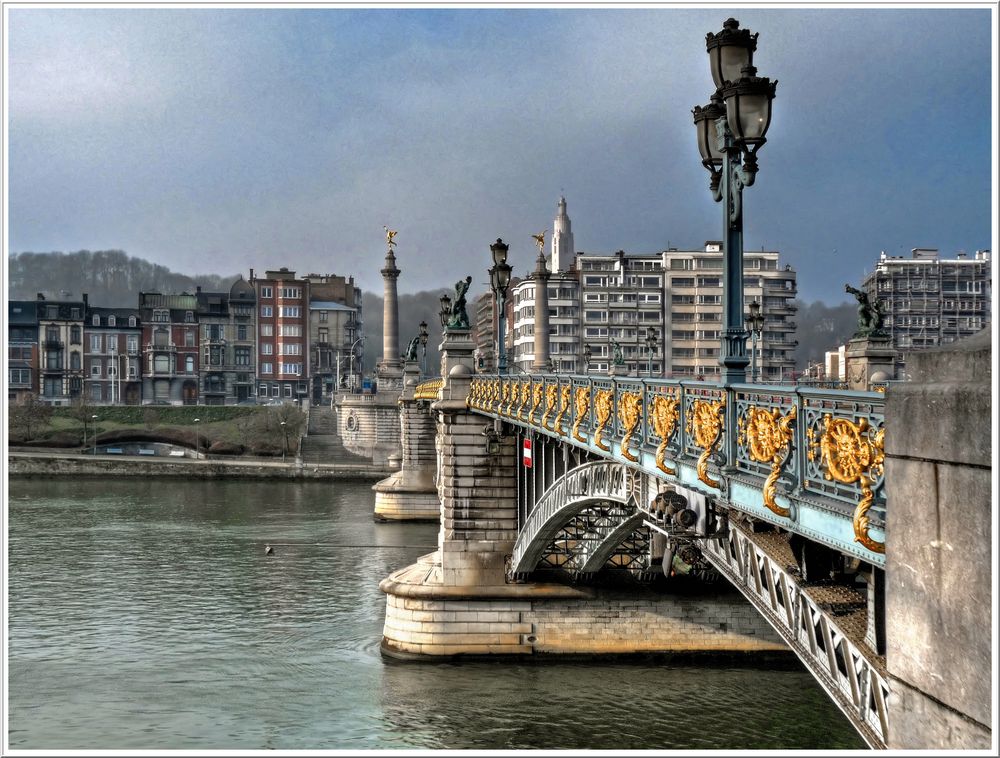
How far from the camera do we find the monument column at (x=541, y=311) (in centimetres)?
4412

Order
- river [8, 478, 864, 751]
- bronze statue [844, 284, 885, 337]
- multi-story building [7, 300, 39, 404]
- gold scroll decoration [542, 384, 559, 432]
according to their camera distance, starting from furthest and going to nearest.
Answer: multi-story building [7, 300, 39, 404] → bronze statue [844, 284, 885, 337] → river [8, 478, 864, 751] → gold scroll decoration [542, 384, 559, 432]

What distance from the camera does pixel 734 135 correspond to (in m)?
10.5

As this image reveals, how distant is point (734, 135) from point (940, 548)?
17.0 ft

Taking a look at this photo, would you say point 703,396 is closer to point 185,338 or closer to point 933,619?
point 933,619

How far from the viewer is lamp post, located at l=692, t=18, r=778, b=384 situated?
10.4m

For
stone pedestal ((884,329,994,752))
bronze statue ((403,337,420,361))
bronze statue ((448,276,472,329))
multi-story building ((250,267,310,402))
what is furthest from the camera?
multi-story building ((250,267,310,402))

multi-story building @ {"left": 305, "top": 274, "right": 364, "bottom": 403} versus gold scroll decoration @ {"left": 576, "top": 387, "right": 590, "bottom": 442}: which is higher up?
multi-story building @ {"left": 305, "top": 274, "right": 364, "bottom": 403}

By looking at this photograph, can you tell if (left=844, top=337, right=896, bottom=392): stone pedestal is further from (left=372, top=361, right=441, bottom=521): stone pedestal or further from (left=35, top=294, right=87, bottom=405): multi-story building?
(left=35, top=294, right=87, bottom=405): multi-story building

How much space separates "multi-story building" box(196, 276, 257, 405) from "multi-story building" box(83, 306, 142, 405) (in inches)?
292

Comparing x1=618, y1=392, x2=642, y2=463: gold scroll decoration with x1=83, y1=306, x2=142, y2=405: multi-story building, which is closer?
x1=618, y1=392, x2=642, y2=463: gold scroll decoration

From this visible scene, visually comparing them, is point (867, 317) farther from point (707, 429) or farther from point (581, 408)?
point (707, 429)

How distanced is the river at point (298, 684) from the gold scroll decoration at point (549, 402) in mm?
6512

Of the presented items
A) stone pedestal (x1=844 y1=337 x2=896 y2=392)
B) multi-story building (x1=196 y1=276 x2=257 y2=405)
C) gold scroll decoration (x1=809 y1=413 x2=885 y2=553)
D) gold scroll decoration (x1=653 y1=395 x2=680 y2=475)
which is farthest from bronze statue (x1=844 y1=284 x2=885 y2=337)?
multi-story building (x1=196 y1=276 x2=257 y2=405)

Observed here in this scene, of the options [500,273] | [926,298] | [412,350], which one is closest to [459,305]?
[500,273]
